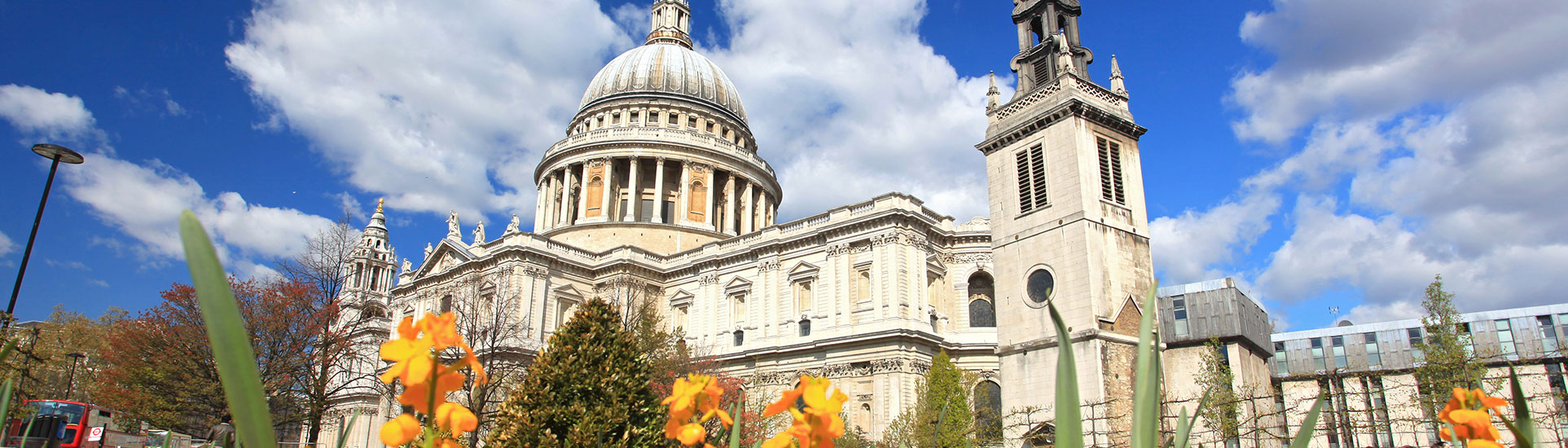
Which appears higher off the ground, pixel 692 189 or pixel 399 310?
pixel 692 189

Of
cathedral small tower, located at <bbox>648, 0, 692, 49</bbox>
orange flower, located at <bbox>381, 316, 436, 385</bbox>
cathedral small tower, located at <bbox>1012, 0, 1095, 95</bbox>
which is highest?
cathedral small tower, located at <bbox>648, 0, 692, 49</bbox>

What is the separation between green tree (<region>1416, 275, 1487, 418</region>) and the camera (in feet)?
77.9

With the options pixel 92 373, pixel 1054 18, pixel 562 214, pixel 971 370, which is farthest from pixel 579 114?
pixel 1054 18

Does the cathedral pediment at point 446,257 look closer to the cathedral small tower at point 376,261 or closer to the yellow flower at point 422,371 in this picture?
the cathedral small tower at point 376,261

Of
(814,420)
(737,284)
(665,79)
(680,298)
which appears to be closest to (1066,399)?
(814,420)

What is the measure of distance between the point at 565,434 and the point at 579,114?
54186mm

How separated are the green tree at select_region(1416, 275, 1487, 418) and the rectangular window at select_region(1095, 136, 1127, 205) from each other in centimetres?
1075

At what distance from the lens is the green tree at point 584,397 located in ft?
38.4

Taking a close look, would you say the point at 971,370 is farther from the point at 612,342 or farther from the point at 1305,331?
the point at 1305,331

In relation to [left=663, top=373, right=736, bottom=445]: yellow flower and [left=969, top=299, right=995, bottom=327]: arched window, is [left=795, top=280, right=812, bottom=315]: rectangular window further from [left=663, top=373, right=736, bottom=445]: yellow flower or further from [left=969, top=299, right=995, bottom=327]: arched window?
[left=663, top=373, right=736, bottom=445]: yellow flower

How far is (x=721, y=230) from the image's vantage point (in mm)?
56625

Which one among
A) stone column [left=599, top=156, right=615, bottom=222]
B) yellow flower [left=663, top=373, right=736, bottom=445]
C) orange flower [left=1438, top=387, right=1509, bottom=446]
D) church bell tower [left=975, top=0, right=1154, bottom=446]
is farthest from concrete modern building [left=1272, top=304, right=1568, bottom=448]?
yellow flower [left=663, top=373, right=736, bottom=445]

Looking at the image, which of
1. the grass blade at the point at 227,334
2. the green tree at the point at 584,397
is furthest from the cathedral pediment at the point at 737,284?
the grass blade at the point at 227,334

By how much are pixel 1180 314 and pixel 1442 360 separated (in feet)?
77.3
